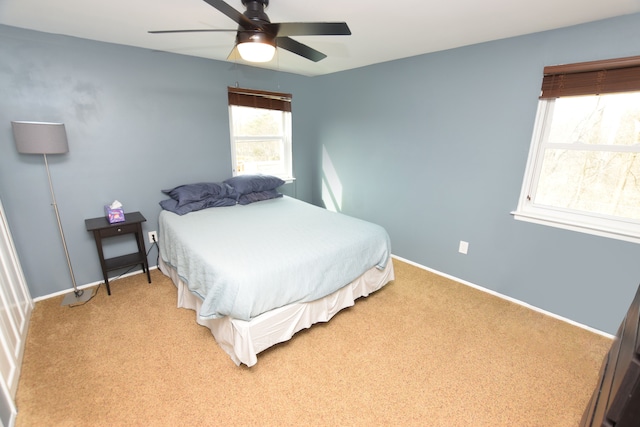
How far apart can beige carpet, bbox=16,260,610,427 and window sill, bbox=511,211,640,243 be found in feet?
2.55

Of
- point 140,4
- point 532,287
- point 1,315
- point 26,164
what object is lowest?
point 532,287

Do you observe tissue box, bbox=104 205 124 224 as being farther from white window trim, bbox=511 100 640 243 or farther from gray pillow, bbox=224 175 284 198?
white window trim, bbox=511 100 640 243

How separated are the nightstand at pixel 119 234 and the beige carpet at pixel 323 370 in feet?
1.13

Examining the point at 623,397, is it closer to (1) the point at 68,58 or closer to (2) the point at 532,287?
(2) the point at 532,287

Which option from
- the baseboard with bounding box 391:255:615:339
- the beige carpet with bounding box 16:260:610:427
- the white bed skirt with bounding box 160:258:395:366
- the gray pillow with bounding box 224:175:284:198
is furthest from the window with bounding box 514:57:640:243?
the gray pillow with bounding box 224:175:284:198

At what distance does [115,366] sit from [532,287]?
3232 mm

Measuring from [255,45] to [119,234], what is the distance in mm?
2072

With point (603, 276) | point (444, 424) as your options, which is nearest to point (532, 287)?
point (603, 276)

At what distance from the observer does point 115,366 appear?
71.1 inches

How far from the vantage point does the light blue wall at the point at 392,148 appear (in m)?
2.15

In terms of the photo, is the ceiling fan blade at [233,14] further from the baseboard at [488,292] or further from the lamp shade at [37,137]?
the baseboard at [488,292]

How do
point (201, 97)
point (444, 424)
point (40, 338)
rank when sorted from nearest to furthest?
point (444, 424), point (40, 338), point (201, 97)

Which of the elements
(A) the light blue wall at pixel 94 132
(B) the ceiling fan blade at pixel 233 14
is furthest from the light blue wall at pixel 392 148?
(B) the ceiling fan blade at pixel 233 14

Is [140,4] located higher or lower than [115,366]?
higher
